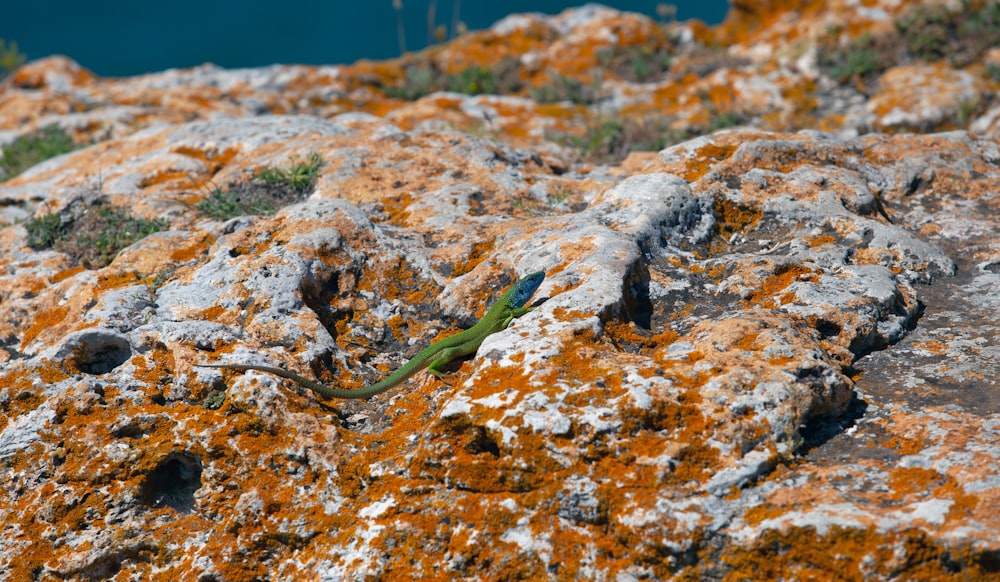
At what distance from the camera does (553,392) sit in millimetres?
4164

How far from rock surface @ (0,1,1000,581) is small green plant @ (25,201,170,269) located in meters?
0.07

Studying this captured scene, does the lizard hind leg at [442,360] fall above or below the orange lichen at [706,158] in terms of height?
below

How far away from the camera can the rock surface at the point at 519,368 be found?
372 centimetres

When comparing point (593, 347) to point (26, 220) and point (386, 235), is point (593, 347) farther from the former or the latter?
point (26, 220)

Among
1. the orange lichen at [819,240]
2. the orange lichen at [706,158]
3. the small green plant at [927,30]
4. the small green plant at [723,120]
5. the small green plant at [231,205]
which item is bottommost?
the small green plant at [723,120]

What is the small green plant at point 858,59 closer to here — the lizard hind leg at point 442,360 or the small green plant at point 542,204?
the small green plant at point 542,204

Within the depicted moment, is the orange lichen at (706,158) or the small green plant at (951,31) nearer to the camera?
the orange lichen at (706,158)

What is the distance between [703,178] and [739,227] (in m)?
0.63

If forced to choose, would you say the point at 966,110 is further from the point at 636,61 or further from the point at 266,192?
the point at 266,192

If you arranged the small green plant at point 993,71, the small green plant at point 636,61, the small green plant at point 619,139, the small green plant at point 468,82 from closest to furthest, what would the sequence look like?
1. the small green plant at point 619,139
2. the small green plant at point 993,71
3. the small green plant at point 636,61
4. the small green plant at point 468,82

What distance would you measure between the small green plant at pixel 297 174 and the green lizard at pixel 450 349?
343 cm

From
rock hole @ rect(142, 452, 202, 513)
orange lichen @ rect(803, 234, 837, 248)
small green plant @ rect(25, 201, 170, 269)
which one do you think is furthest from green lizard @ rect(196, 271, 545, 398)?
small green plant @ rect(25, 201, 170, 269)

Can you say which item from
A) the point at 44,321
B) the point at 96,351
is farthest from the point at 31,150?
the point at 96,351

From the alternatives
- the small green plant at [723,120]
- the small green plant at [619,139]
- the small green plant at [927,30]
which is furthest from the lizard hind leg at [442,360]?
the small green plant at [927,30]
